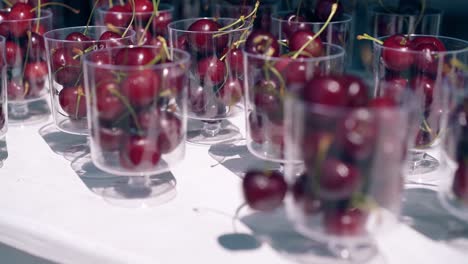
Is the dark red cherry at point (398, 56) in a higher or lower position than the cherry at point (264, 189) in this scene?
higher

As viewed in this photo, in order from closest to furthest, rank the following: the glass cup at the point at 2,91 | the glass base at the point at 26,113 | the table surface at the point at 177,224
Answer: the table surface at the point at 177,224, the glass cup at the point at 2,91, the glass base at the point at 26,113

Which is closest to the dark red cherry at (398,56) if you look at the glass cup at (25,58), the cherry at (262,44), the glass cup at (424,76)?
the glass cup at (424,76)

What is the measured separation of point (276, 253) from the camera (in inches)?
26.4

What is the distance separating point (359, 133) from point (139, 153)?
29 centimetres

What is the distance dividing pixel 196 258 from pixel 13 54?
0.58m

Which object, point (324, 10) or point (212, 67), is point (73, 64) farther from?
point (324, 10)

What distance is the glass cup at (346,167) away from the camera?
55cm

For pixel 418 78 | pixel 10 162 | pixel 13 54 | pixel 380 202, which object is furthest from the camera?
pixel 13 54

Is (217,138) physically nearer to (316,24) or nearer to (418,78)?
(316,24)

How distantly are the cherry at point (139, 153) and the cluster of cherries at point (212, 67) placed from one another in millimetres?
194

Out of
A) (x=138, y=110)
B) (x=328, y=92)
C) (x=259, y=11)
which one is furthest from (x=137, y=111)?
(x=259, y=11)

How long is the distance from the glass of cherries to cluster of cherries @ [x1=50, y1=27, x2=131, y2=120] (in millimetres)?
401

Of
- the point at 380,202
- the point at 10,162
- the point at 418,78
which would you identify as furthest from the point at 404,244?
the point at 10,162

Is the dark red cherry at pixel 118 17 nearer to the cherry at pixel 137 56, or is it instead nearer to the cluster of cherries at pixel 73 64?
the cluster of cherries at pixel 73 64
